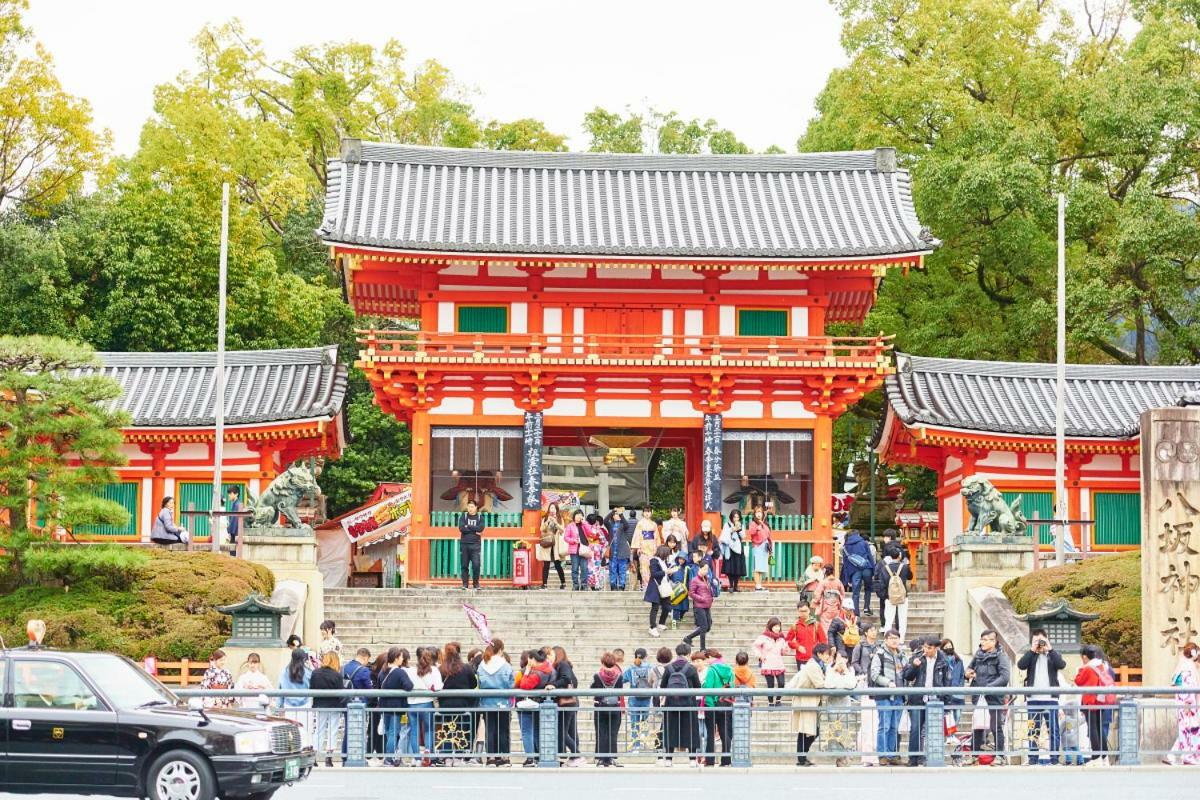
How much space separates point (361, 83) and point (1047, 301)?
26731 mm

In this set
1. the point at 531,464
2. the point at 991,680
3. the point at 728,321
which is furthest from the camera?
the point at 728,321

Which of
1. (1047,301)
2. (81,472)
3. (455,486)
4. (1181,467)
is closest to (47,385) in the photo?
(81,472)

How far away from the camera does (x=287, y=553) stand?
2930cm

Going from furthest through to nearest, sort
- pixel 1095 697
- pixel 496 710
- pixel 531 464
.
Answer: pixel 531 464 → pixel 1095 697 → pixel 496 710

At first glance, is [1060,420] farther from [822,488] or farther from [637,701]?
[637,701]

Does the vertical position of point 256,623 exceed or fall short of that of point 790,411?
it falls short

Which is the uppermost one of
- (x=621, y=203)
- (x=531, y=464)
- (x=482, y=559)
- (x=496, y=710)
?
(x=621, y=203)

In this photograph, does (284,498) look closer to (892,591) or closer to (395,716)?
(892,591)

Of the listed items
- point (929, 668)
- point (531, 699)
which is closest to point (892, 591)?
point (929, 668)

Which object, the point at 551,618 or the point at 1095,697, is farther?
the point at 551,618

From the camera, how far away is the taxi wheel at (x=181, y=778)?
15273 millimetres

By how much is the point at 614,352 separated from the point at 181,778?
23.2 m

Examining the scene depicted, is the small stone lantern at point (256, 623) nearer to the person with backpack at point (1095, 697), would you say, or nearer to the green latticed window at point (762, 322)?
the person with backpack at point (1095, 697)

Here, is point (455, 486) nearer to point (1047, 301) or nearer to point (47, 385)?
point (47, 385)
